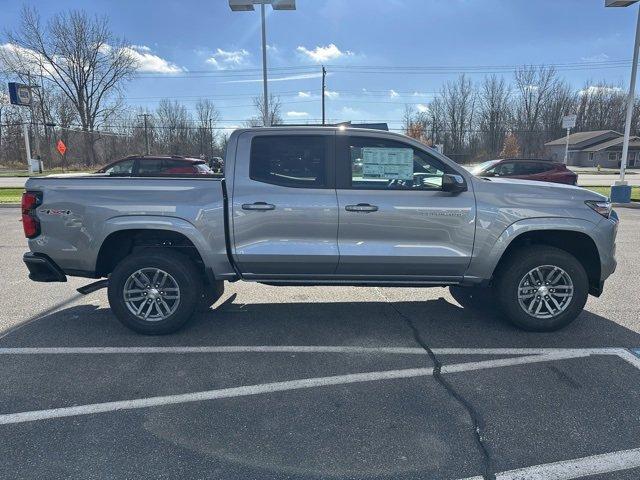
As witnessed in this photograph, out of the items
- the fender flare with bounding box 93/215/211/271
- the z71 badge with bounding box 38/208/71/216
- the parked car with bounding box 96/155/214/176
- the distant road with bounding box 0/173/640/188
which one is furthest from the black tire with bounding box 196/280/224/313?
the distant road with bounding box 0/173/640/188

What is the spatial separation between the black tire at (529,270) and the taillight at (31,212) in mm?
4579

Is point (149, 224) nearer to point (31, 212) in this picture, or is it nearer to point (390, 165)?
point (31, 212)

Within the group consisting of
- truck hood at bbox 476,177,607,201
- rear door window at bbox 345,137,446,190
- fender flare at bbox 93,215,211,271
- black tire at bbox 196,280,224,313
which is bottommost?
black tire at bbox 196,280,224,313

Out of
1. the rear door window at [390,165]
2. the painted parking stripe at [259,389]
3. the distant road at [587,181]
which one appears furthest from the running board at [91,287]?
the distant road at [587,181]

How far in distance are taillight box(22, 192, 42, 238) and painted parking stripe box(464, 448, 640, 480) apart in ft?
14.0

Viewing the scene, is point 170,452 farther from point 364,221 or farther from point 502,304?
point 502,304

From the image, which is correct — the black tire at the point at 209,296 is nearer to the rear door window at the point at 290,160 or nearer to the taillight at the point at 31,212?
the rear door window at the point at 290,160

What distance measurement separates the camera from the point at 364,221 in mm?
4016

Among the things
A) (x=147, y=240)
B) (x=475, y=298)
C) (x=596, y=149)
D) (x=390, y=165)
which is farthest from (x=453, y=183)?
(x=596, y=149)

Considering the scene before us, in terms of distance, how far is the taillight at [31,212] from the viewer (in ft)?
13.4

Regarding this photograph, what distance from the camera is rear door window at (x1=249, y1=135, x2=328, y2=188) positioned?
4074 mm

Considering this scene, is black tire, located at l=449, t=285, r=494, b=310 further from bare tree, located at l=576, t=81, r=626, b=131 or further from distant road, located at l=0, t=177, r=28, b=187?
bare tree, located at l=576, t=81, r=626, b=131

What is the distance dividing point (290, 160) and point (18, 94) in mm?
35910

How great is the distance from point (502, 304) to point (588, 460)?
1963 mm
